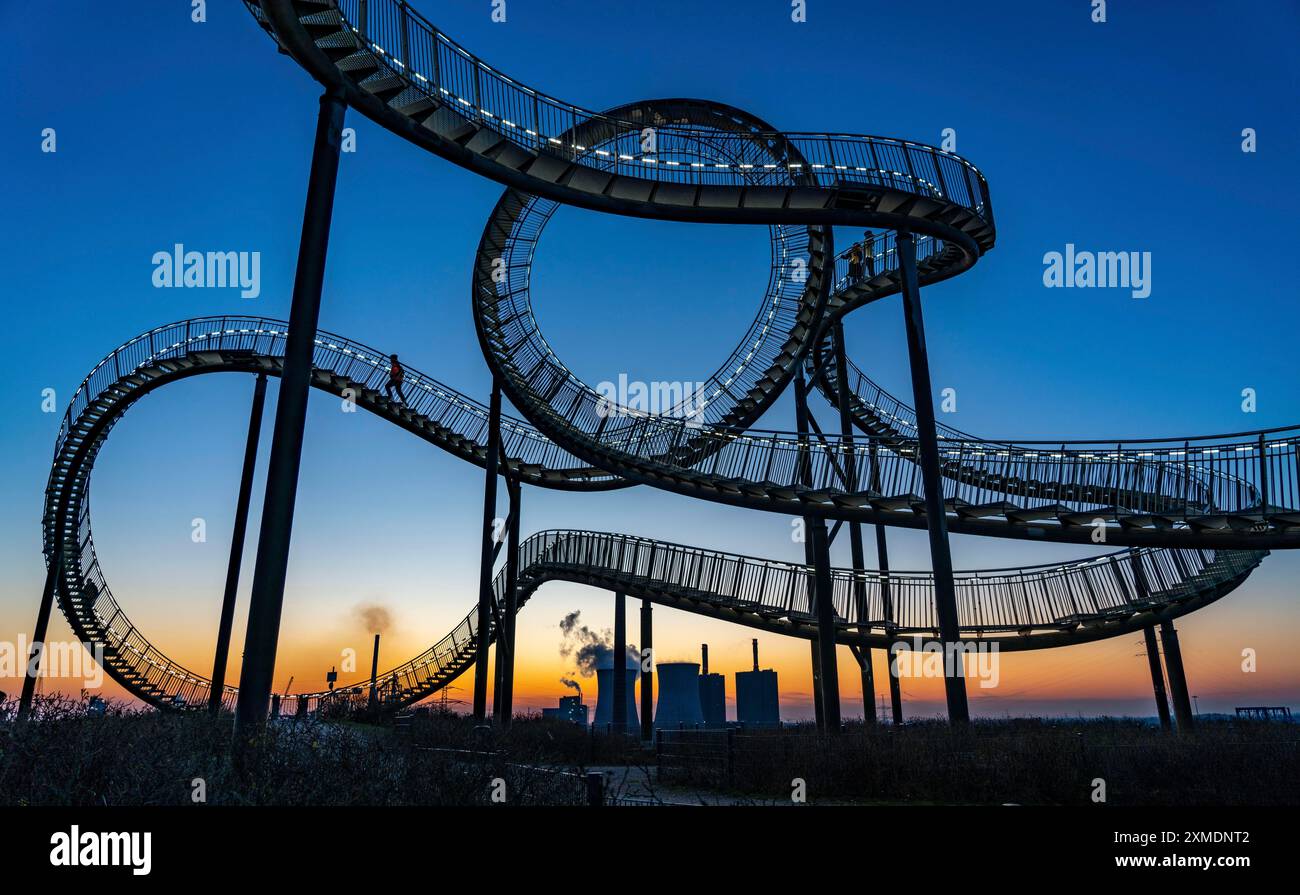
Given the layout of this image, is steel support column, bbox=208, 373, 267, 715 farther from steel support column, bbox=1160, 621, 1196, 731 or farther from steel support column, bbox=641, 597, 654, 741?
steel support column, bbox=1160, 621, 1196, 731

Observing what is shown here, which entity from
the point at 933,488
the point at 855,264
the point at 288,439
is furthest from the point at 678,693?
the point at 288,439

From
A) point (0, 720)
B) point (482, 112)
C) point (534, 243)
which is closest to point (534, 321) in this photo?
point (534, 243)

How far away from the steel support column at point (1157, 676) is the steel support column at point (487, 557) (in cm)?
1725

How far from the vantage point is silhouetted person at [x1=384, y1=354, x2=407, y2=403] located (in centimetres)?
2405

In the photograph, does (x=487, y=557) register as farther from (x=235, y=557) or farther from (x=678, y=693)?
(x=678, y=693)

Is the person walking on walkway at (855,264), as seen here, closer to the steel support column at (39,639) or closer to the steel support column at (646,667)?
the steel support column at (646,667)

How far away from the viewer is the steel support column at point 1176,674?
19828 millimetres

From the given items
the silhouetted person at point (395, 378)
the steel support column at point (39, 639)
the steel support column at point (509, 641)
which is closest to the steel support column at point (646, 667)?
the steel support column at point (509, 641)

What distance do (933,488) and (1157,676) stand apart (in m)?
12.4

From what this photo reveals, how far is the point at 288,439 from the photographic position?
9523 millimetres
